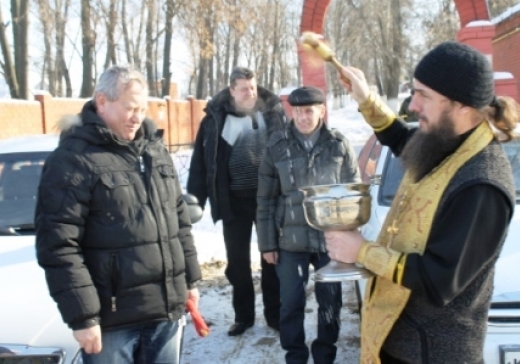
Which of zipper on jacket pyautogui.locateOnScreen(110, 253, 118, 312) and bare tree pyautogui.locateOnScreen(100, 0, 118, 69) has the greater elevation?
bare tree pyautogui.locateOnScreen(100, 0, 118, 69)

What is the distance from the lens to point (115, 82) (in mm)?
2654

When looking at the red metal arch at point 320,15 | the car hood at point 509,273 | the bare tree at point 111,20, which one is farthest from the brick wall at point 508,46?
the bare tree at point 111,20

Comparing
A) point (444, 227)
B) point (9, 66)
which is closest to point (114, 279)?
point (444, 227)

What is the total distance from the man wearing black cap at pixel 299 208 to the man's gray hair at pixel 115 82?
61.4 inches

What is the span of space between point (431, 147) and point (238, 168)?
2.90 m

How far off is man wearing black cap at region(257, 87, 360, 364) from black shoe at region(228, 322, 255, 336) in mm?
963

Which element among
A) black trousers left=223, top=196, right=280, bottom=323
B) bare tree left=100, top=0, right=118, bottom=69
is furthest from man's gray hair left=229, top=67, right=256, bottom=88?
bare tree left=100, top=0, right=118, bottom=69

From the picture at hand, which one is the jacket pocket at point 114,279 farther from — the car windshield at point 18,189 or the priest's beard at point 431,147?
the car windshield at point 18,189

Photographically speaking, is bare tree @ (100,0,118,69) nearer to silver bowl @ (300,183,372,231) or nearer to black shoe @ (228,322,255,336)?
black shoe @ (228,322,255,336)

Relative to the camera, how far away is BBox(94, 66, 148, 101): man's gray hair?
265 cm

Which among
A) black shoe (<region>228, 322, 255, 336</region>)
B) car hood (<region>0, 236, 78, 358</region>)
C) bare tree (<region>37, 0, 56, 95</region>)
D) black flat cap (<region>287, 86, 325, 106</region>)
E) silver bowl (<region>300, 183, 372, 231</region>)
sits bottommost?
black shoe (<region>228, 322, 255, 336</region>)

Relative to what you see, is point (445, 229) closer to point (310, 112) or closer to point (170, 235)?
point (170, 235)

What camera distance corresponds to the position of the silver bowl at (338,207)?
222cm

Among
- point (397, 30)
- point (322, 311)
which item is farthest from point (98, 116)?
point (397, 30)
